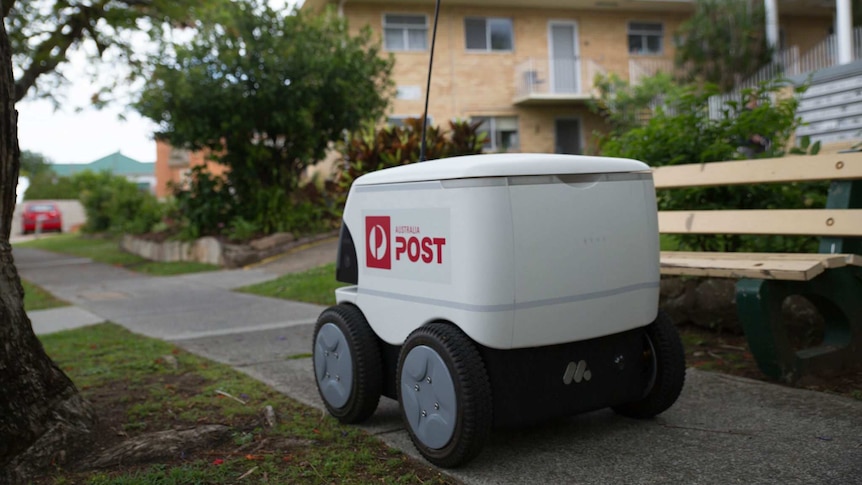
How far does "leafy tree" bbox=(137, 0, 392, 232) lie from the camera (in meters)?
12.2

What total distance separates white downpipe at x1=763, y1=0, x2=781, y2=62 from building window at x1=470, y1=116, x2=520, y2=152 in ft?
22.7

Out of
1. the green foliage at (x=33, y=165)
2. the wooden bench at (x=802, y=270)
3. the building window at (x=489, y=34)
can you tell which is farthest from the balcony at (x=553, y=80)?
the green foliage at (x=33, y=165)

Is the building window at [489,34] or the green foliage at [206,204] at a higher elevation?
the building window at [489,34]

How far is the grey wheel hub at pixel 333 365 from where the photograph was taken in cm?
350

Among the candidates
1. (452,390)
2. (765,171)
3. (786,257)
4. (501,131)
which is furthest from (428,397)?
(501,131)

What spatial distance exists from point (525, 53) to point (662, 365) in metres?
19.5

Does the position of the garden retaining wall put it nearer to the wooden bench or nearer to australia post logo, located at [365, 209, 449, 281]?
the wooden bench

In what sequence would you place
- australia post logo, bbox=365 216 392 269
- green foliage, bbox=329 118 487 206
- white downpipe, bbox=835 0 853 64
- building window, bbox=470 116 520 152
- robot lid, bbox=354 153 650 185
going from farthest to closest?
building window, bbox=470 116 520 152
white downpipe, bbox=835 0 853 64
green foliage, bbox=329 118 487 206
australia post logo, bbox=365 216 392 269
robot lid, bbox=354 153 650 185

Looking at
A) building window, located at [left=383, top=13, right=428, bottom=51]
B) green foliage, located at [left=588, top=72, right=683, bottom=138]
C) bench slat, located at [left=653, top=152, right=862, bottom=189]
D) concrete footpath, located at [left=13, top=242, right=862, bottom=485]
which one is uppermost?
building window, located at [left=383, top=13, right=428, bottom=51]

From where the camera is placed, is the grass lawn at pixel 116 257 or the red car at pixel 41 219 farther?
the red car at pixel 41 219

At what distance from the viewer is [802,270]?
3520 millimetres

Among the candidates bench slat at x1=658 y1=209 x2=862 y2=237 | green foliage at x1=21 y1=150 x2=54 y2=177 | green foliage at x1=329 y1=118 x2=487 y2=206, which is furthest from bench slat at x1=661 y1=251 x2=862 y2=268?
green foliage at x1=21 y1=150 x2=54 y2=177

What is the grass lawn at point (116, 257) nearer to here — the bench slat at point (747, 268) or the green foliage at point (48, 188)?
the bench slat at point (747, 268)

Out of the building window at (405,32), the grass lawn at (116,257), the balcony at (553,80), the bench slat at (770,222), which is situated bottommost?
the grass lawn at (116,257)
